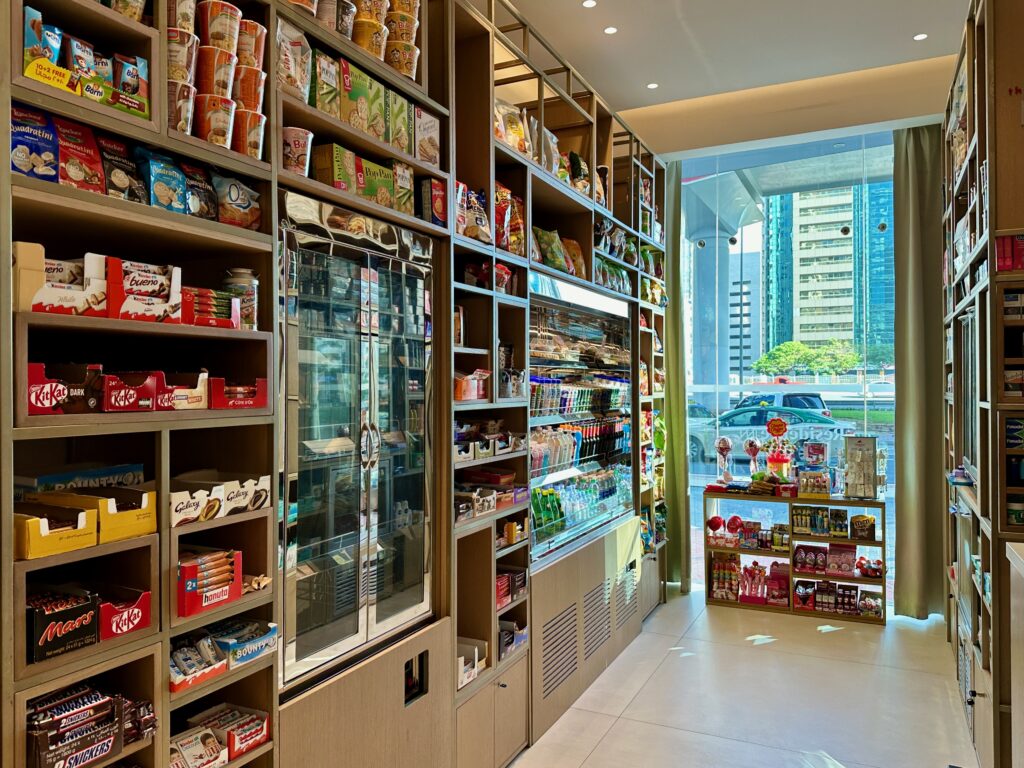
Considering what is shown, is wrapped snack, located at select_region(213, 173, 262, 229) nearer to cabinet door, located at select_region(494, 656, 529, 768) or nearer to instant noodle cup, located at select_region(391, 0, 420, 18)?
instant noodle cup, located at select_region(391, 0, 420, 18)

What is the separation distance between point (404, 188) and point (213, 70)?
849 millimetres

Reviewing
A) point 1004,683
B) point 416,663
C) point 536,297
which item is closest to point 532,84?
point 536,297

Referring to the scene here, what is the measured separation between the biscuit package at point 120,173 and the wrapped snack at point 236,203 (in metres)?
0.21

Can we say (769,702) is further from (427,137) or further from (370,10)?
(370,10)

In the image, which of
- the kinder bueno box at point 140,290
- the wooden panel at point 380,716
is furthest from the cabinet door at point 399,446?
the kinder bueno box at point 140,290

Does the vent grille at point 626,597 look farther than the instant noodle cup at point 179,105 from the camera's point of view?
Yes

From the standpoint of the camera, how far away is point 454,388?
2734mm

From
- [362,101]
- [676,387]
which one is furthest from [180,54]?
[676,387]

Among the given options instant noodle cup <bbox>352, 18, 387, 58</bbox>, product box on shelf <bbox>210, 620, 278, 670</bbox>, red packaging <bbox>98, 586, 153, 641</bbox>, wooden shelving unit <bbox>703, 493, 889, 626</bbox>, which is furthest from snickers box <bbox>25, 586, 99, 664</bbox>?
wooden shelving unit <bbox>703, 493, 889, 626</bbox>

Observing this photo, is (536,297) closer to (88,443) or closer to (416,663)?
(416,663)

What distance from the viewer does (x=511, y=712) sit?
3121 millimetres

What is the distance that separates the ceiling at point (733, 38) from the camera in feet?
12.3

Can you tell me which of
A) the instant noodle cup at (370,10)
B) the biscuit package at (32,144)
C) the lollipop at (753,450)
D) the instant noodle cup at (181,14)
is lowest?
the lollipop at (753,450)

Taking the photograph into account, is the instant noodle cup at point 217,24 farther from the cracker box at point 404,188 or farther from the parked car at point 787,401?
the parked car at point 787,401
